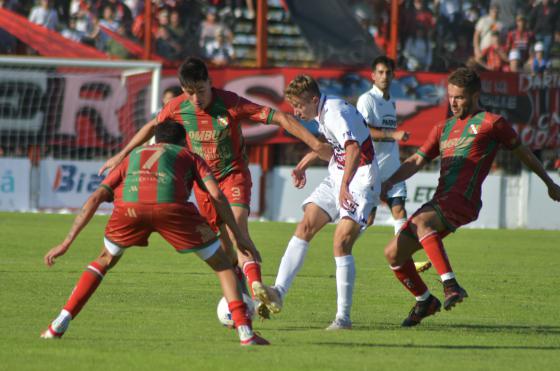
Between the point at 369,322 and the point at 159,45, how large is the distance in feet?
54.3

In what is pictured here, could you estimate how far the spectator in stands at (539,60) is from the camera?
24.6m

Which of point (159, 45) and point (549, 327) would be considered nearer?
point (549, 327)

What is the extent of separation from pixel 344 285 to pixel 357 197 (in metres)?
0.73

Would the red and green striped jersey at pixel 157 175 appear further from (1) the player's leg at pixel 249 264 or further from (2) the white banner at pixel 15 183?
(2) the white banner at pixel 15 183

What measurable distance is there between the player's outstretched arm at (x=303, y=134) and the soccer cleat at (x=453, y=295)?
1436 millimetres

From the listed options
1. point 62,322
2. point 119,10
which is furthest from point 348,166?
point 119,10

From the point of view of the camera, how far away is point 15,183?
23219 mm

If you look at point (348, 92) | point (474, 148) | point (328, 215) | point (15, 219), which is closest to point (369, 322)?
point (328, 215)

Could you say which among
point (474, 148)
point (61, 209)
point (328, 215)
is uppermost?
point (474, 148)

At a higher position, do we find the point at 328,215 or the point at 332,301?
the point at 328,215

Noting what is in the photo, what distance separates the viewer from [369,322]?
9531mm

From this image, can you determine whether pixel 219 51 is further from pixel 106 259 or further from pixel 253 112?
pixel 106 259

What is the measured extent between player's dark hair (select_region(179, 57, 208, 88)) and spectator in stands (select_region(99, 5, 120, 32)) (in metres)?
16.9

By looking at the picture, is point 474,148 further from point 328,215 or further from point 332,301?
point 332,301
